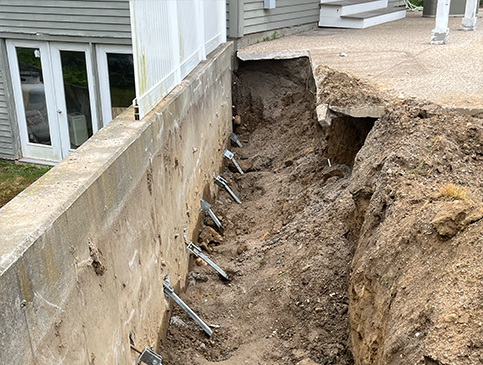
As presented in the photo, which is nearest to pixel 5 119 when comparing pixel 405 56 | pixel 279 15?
pixel 279 15

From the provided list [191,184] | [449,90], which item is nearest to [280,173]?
[191,184]

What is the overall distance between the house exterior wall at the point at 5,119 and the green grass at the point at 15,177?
0.23 meters

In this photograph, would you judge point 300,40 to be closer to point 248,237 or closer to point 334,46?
point 334,46

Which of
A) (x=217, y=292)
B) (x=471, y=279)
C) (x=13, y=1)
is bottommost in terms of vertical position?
(x=217, y=292)

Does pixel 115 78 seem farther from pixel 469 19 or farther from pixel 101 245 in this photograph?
pixel 469 19

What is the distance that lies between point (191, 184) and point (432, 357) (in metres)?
4.23

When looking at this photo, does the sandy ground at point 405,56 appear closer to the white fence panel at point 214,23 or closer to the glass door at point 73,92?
the white fence panel at point 214,23

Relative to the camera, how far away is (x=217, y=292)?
18.2 feet

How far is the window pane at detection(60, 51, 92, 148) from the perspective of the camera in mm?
8773

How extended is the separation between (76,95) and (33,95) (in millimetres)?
867

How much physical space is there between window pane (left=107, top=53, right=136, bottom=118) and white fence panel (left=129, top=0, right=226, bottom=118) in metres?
1.64

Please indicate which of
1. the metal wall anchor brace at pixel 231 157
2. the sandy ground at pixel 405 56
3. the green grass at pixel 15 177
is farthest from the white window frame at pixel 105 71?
the sandy ground at pixel 405 56

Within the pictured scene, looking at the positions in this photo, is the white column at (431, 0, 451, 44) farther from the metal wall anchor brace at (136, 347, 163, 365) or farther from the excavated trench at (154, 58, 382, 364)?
the metal wall anchor brace at (136, 347, 163, 365)

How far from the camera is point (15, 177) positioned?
865 cm
